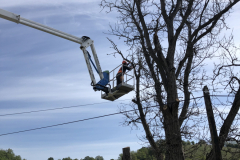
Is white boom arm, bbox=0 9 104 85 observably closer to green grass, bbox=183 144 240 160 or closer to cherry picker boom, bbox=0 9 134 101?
cherry picker boom, bbox=0 9 134 101

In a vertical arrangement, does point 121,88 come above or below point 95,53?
below

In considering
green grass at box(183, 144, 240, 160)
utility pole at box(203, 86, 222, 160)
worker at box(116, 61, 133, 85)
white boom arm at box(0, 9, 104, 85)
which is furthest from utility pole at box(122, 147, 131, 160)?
white boom arm at box(0, 9, 104, 85)

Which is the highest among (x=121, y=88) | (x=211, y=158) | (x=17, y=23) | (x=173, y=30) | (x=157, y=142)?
A: (x=17, y=23)

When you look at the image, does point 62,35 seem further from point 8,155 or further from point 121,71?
point 8,155

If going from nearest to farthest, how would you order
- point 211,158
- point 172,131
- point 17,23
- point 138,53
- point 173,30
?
point 211,158 → point 172,131 → point 173,30 → point 17,23 → point 138,53

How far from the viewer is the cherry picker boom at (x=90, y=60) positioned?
1132 cm

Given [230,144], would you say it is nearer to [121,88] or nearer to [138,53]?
[121,88]

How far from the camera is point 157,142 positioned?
11719mm

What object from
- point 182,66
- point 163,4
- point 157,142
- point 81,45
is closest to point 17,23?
point 81,45

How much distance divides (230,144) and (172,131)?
76.2 inches

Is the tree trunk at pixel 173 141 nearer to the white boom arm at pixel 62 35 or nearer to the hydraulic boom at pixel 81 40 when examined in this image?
the hydraulic boom at pixel 81 40

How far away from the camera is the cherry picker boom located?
11320 millimetres

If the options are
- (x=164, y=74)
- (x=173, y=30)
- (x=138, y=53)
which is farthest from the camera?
(x=138, y=53)

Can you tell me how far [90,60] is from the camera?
12680mm
